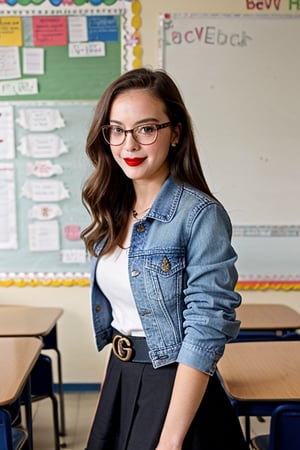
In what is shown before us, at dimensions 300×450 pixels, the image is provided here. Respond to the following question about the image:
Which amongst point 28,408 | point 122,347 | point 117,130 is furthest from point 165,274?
point 28,408

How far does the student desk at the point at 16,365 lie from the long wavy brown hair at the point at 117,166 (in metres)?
0.56

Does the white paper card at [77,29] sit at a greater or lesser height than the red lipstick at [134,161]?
greater

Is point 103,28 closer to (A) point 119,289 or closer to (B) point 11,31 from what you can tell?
(B) point 11,31

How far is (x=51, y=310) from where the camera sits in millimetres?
2393

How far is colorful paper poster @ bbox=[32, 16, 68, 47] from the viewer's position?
267 centimetres

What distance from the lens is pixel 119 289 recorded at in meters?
1.07

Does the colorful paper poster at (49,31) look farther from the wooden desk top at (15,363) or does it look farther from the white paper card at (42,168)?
the wooden desk top at (15,363)

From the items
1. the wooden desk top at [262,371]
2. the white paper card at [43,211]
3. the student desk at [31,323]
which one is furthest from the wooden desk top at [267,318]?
the white paper card at [43,211]

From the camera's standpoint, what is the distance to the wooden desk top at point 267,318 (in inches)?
83.9

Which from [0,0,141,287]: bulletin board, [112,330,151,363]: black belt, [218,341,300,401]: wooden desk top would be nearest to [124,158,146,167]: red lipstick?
[112,330,151,363]: black belt

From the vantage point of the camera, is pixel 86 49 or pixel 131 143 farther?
A: pixel 86 49

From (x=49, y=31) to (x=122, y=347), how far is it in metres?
2.22

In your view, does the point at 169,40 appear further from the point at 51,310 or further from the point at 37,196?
the point at 51,310

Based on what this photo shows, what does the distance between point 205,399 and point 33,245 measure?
203 centimetres
